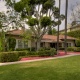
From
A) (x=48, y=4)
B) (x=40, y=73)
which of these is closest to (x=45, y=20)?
(x=48, y=4)

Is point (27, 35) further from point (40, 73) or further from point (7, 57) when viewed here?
point (40, 73)

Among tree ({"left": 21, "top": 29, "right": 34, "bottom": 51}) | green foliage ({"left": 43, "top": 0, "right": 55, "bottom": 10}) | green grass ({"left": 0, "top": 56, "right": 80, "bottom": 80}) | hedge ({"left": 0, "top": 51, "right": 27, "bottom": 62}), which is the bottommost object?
green grass ({"left": 0, "top": 56, "right": 80, "bottom": 80})

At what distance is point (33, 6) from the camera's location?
116 ft

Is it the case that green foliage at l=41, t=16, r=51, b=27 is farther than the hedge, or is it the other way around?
green foliage at l=41, t=16, r=51, b=27

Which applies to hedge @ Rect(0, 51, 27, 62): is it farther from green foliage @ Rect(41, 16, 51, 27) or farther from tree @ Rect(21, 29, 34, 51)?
tree @ Rect(21, 29, 34, 51)

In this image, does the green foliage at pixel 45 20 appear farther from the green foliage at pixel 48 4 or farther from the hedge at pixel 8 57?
the hedge at pixel 8 57

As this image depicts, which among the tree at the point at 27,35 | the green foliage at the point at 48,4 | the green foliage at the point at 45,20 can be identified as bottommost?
the tree at the point at 27,35

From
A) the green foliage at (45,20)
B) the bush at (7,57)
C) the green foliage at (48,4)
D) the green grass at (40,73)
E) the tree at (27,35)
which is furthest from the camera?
the green foliage at (48,4)

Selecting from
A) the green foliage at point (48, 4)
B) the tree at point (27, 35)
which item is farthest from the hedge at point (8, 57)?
the green foliage at point (48, 4)

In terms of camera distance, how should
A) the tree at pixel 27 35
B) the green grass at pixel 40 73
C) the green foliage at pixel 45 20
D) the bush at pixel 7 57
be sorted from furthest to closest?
the tree at pixel 27 35 < the green foliage at pixel 45 20 < the bush at pixel 7 57 < the green grass at pixel 40 73

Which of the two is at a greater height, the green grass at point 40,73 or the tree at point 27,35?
the tree at point 27,35

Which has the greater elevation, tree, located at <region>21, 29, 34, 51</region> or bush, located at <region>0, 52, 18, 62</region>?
tree, located at <region>21, 29, 34, 51</region>

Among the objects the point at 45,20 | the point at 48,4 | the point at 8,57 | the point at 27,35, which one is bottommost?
the point at 8,57

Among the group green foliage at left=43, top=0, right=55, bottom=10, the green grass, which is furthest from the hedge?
green foliage at left=43, top=0, right=55, bottom=10
